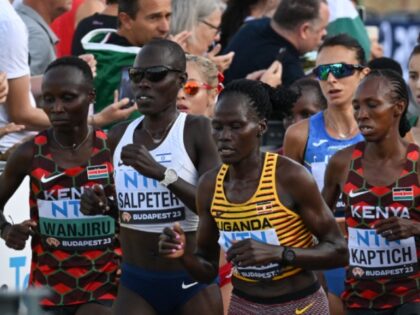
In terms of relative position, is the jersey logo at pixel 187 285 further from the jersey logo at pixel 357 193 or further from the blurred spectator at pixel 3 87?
the blurred spectator at pixel 3 87

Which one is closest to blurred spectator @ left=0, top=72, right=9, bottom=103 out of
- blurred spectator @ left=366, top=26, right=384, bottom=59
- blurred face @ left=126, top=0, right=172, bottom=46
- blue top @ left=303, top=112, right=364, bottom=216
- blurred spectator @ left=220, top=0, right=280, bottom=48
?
blurred face @ left=126, top=0, right=172, bottom=46

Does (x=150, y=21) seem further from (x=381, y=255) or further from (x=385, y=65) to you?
(x=381, y=255)

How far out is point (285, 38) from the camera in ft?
37.6

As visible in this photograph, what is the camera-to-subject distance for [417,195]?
25.2 ft

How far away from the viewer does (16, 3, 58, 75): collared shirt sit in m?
10.3

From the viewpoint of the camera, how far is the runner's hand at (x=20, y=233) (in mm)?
7566

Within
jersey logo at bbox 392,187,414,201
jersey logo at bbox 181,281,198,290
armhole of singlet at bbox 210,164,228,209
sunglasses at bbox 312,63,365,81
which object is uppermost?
armhole of singlet at bbox 210,164,228,209

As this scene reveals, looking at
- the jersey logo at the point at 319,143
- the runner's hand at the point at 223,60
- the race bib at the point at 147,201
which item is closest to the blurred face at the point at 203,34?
the runner's hand at the point at 223,60

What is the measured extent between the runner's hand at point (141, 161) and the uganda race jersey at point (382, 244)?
115cm

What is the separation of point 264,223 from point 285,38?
4762 mm

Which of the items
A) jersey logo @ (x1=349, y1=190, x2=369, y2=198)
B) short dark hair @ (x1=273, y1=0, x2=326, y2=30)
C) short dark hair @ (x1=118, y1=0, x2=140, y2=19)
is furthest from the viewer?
short dark hair @ (x1=273, y1=0, x2=326, y2=30)

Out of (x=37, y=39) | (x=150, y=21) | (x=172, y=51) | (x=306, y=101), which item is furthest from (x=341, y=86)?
(x=37, y=39)

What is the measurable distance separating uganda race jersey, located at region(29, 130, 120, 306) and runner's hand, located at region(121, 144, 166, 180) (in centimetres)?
57

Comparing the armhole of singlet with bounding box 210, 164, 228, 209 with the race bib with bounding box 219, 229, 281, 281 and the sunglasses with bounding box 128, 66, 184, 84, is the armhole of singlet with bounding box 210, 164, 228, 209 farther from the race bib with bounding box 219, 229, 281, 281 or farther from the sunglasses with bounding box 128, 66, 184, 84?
the sunglasses with bounding box 128, 66, 184, 84
